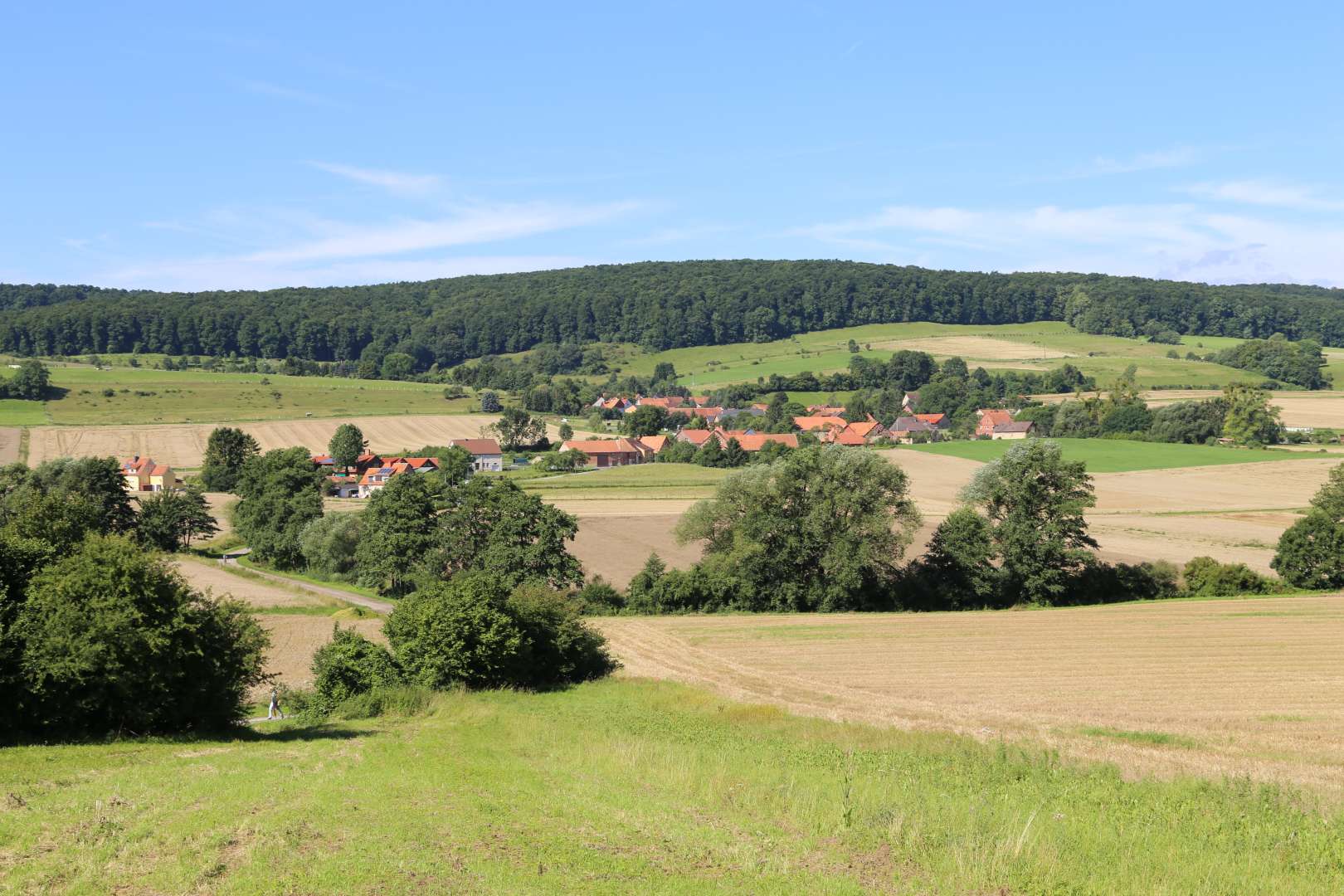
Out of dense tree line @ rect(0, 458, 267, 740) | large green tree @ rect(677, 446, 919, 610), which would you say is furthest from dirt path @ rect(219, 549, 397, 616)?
dense tree line @ rect(0, 458, 267, 740)

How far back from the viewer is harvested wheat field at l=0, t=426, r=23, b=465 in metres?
99.6

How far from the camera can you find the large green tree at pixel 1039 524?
50500 mm

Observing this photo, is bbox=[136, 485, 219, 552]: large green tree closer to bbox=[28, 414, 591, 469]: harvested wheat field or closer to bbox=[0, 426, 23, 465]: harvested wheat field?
bbox=[0, 426, 23, 465]: harvested wheat field

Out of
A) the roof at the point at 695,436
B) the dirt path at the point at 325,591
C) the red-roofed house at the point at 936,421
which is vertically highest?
the red-roofed house at the point at 936,421

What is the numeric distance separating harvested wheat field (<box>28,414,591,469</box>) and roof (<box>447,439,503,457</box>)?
5.10 meters

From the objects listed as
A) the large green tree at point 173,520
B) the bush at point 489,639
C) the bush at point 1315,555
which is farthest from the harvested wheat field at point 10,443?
the bush at point 1315,555

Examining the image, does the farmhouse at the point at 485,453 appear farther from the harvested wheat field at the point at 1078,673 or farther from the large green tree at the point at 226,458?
the harvested wheat field at the point at 1078,673

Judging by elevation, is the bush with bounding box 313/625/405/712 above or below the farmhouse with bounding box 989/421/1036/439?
below

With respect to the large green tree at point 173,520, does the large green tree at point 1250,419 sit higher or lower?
higher

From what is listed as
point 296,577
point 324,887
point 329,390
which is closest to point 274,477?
point 296,577

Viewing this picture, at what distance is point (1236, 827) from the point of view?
15242 mm

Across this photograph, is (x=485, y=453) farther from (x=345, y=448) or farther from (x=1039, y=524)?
(x=1039, y=524)

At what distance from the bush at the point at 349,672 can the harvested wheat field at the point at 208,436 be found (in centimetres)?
8048

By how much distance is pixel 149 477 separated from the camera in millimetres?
100875
